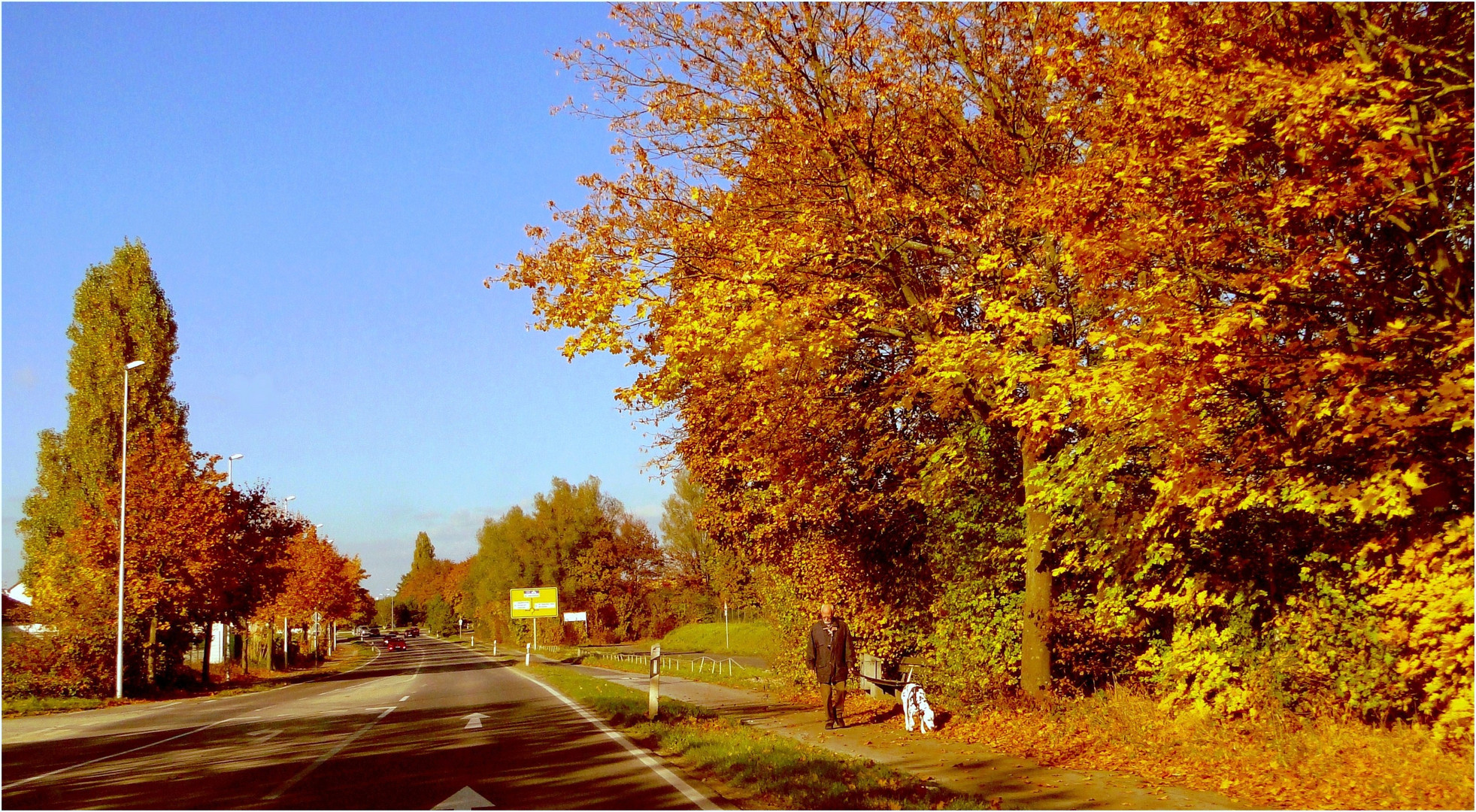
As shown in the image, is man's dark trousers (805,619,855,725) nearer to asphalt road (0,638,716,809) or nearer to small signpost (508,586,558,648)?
asphalt road (0,638,716,809)

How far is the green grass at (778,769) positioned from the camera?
9680 millimetres

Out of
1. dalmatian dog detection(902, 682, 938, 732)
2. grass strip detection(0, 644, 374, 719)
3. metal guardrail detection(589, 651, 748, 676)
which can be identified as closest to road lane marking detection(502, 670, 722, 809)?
dalmatian dog detection(902, 682, 938, 732)

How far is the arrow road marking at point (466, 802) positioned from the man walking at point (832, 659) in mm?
6918

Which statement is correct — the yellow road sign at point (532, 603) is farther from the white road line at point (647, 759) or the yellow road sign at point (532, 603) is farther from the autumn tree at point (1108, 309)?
the autumn tree at point (1108, 309)

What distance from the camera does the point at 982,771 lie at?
11602 millimetres

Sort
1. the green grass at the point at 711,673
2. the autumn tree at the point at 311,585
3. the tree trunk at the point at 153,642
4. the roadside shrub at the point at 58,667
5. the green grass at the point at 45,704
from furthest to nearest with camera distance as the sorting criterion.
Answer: the autumn tree at the point at 311,585 < the tree trunk at the point at 153,642 < the roadside shrub at the point at 58,667 < the green grass at the point at 45,704 < the green grass at the point at 711,673

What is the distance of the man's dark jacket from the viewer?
637 inches

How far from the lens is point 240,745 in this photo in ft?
51.6

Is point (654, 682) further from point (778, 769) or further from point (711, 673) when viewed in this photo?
point (711, 673)

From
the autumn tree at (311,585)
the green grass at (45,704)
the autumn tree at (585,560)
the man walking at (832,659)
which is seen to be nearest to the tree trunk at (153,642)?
the green grass at (45,704)

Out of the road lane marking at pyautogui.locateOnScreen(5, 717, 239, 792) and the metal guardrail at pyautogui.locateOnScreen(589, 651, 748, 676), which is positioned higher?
the road lane marking at pyautogui.locateOnScreen(5, 717, 239, 792)

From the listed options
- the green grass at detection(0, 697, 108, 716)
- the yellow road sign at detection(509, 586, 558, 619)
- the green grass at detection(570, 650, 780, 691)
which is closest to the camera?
the green grass at detection(570, 650, 780, 691)

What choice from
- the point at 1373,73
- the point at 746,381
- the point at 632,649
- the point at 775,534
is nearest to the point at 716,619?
the point at 632,649

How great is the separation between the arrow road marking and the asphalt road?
3 centimetres
